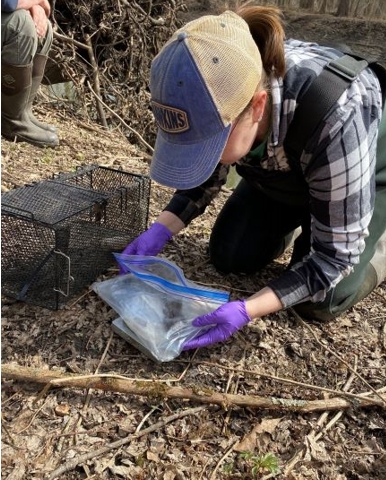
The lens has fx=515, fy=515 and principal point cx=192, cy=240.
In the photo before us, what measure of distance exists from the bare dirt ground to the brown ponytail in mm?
920

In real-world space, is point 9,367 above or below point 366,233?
below

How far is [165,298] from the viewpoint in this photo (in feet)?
5.84

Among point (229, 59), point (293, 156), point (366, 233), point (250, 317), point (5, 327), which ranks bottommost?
point (5, 327)

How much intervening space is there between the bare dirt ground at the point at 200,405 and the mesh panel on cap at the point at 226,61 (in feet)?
2.77

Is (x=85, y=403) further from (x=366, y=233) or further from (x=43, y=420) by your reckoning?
(x=366, y=233)

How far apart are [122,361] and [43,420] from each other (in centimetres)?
30

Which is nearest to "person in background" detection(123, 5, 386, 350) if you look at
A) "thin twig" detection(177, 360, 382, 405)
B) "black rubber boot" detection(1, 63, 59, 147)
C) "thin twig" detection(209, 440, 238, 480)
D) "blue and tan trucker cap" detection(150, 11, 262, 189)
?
"blue and tan trucker cap" detection(150, 11, 262, 189)

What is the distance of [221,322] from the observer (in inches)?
64.2

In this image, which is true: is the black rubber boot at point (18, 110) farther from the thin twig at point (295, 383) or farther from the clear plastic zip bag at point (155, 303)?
the thin twig at point (295, 383)

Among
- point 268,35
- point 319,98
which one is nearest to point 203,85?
point 268,35

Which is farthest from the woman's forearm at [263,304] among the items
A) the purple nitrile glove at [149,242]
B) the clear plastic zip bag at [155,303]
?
the purple nitrile glove at [149,242]

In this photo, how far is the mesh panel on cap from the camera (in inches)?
47.2

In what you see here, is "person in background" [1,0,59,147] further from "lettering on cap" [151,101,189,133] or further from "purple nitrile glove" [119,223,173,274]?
"lettering on cap" [151,101,189,133]

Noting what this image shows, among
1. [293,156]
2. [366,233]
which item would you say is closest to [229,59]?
[293,156]
